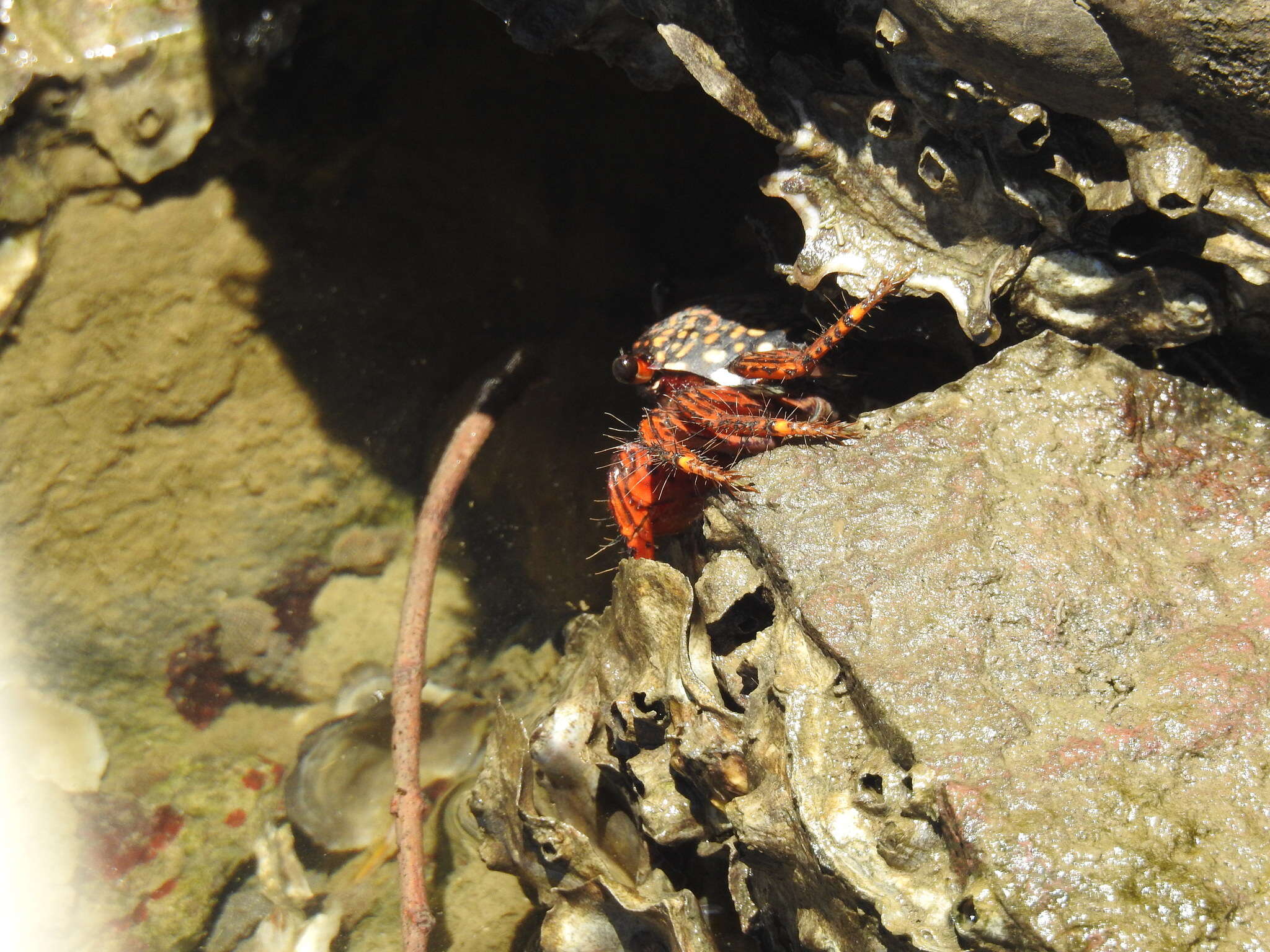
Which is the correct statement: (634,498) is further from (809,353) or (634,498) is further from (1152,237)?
(1152,237)

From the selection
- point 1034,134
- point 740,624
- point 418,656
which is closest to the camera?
point 1034,134

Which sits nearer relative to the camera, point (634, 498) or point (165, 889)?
point (634, 498)

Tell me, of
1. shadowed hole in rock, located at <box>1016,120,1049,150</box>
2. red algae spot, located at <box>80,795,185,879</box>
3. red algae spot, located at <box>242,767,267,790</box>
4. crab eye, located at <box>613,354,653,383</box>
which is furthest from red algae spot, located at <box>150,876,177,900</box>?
shadowed hole in rock, located at <box>1016,120,1049,150</box>

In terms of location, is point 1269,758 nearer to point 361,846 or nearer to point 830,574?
point 830,574

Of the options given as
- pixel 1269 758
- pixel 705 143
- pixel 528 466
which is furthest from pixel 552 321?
pixel 1269 758

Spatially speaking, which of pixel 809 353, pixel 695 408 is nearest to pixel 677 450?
pixel 695 408

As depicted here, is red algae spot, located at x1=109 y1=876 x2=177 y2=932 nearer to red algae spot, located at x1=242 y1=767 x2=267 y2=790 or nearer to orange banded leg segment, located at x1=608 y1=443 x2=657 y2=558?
red algae spot, located at x1=242 y1=767 x2=267 y2=790
